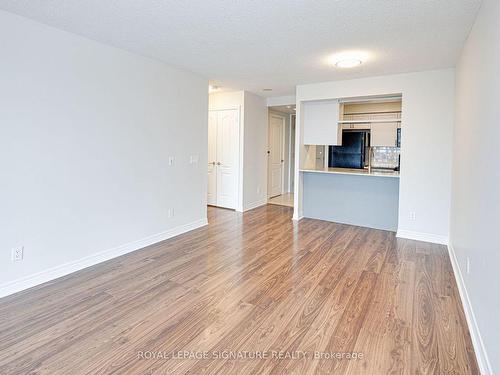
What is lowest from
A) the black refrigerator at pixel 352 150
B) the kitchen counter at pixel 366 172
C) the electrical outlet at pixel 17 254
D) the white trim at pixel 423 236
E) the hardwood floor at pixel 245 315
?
the hardwood floor at pixel 245 315

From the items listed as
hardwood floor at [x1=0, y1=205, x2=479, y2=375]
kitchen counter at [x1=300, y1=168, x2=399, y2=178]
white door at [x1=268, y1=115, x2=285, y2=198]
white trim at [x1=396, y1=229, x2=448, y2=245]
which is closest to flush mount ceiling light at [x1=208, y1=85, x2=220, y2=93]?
white door at [x1=268, y1=115, x2=285, y2=198]

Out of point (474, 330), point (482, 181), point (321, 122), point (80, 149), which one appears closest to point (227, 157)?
point (321, 122)

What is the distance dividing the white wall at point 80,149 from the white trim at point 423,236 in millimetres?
3311

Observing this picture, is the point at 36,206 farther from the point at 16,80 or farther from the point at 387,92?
the point at 387,92

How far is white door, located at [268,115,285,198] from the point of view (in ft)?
24.7

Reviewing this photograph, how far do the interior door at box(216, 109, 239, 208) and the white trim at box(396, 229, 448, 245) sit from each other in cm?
314

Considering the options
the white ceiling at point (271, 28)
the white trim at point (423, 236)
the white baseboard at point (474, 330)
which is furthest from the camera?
the white trim at point (423, 236)

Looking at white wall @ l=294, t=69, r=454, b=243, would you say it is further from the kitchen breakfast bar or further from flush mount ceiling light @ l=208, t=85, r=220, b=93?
flush mount ceiling light @ l=208, t=85, r=220, b=93

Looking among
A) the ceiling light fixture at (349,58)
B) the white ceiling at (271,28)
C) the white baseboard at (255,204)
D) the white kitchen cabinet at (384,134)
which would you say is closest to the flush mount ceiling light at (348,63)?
the ceiling light fixture at (349,58)

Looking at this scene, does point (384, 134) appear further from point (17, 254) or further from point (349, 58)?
point (17, 254)

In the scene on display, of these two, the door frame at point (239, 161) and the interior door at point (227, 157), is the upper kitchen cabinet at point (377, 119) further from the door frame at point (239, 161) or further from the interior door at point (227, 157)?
the interior door at point (227, 157)

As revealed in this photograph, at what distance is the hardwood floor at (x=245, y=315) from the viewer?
1863 millimetres

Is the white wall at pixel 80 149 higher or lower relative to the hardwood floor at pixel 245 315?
higher

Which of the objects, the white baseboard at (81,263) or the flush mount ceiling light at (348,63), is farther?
the flush mount ceiling light at (348,63)
